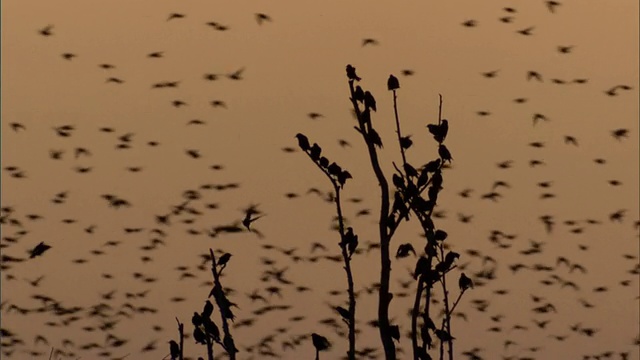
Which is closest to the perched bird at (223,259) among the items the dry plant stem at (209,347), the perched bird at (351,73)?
the dry plant stem at (209,347)

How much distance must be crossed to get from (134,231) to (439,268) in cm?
755

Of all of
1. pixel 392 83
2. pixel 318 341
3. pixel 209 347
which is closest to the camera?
pixel 209 347

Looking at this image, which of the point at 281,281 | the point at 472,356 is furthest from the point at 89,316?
the point at 472,356

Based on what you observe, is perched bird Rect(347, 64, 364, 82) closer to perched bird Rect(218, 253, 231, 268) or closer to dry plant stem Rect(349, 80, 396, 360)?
dry plant stem Rect(349, 80, 396, 360)

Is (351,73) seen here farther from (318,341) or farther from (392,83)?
(318,341)

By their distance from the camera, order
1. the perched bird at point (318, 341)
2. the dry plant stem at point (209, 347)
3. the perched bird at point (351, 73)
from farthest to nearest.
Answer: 1. the perched bird at point (351, 73)
2. the perched bird at point (318, 341)
3. the dry plant stem at point (209, 347)

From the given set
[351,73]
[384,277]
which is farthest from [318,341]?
[351,73]

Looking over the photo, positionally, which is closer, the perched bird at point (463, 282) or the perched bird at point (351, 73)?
the perched bird at point (351, 73)

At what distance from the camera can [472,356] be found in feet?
34.9

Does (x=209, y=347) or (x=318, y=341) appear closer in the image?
(x=209, y=347)

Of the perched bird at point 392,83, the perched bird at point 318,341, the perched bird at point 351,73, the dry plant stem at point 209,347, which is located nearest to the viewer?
the dry plant stem at point 209,347

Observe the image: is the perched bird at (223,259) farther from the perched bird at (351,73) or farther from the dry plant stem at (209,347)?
the perched bird at (351,73)

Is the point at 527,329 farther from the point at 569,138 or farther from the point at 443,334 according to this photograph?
the point at 443,334

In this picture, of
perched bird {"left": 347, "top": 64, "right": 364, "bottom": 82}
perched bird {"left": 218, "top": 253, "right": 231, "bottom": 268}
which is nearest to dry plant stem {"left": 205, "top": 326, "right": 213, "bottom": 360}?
perched bird {"left": 218, "top": 253, "right": 231, "bottom": 268}
